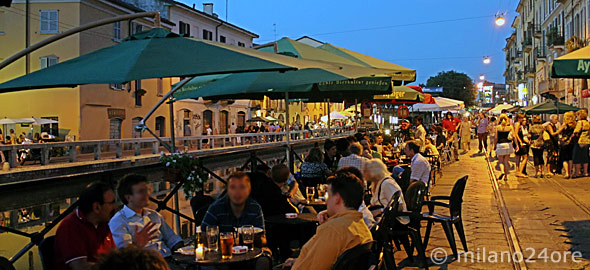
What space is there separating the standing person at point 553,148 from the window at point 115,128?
26.7 metres

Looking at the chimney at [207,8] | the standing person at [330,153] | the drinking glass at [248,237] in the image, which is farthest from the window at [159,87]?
the drinking glass at [248,237]

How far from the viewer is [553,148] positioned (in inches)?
628

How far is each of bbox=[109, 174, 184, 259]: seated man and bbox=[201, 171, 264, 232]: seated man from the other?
1.52 feet

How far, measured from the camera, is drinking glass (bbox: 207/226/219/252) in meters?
4.38

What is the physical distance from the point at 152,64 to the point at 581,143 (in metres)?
12.8

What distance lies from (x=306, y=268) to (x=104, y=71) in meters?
2.44

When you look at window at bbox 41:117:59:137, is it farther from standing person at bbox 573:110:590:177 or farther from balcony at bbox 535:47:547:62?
balcony at bbox 535:47:547:62

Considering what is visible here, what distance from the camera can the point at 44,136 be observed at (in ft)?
99.9

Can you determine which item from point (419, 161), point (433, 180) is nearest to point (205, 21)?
point (433, 180)

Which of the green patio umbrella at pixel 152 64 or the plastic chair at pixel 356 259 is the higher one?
the green patio umbrella at pixel 152 64

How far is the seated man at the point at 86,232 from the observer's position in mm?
3770

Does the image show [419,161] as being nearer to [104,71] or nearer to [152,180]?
[152,180]

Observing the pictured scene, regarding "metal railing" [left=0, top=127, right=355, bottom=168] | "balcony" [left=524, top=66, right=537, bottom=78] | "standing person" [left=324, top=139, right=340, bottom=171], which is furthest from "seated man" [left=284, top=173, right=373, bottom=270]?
"balcony" [left=524, top=66, right=537, bottom=78]

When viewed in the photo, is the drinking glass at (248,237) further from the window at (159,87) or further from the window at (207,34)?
the window at (207,34)
